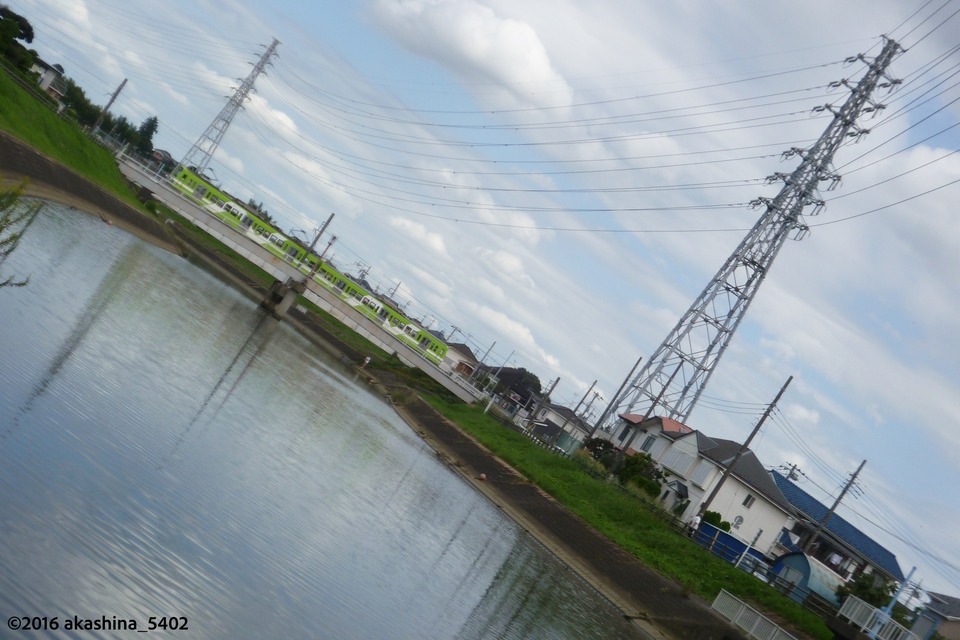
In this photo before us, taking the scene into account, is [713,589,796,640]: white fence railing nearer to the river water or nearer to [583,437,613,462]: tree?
the river water

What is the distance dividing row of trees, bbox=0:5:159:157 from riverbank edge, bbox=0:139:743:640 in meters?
15.0

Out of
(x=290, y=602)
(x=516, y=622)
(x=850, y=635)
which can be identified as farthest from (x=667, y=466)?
(x=290, y=602)

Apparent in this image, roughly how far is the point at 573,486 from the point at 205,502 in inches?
1311

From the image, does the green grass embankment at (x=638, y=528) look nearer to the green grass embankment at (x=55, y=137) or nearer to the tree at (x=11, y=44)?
the green grass embankment at (x=55, y=137)

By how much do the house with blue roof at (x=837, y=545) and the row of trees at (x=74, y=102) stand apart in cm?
6066

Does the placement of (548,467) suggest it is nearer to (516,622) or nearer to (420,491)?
(420,491)

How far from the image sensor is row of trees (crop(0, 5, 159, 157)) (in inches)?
2594

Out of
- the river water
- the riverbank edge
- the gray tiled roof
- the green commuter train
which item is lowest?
the river water

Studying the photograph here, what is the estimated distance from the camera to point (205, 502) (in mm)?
15891

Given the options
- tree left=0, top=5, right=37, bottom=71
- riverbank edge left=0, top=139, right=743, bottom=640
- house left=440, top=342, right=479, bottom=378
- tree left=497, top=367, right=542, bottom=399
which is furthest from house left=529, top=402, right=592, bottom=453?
tree left=0, top=5, right=37, bottom=71

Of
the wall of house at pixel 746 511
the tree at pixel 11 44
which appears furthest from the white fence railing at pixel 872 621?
the tree at pixel 11 44

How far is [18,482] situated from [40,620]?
3.53m

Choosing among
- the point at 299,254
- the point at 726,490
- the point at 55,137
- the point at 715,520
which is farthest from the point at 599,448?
the point at 55,137

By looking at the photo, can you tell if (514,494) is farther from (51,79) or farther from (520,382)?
(51,79)
